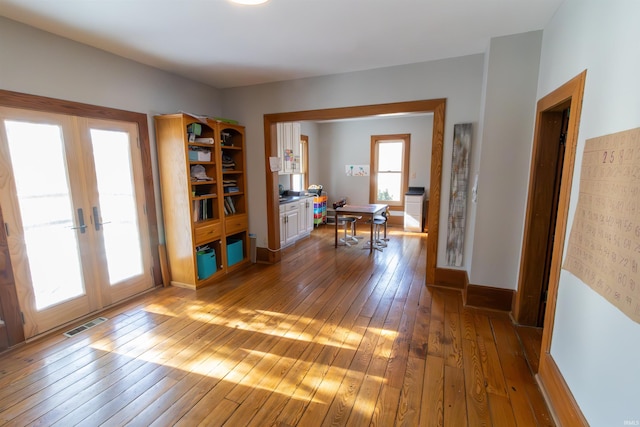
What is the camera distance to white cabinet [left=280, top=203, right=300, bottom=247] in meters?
5.04

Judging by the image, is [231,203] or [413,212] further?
[413,212]

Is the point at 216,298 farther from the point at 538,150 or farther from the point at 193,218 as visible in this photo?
the point at 538,150

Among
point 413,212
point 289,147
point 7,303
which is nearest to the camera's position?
point 7,303

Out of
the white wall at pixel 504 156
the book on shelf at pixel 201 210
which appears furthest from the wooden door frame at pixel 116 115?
the white wall at pixel 504 156

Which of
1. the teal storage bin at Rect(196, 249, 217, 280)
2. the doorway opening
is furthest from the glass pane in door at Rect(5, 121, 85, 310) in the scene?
the doorway opening

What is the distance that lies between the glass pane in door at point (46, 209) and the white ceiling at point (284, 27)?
3.04 feet

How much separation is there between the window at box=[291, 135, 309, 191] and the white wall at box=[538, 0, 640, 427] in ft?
17.8

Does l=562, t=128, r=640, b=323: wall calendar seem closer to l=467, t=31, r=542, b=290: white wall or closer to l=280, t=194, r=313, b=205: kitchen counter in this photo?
l=467, t=31, r=542, b=290: white wall

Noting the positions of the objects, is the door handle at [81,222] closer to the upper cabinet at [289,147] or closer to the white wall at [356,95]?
the white wall at [356,95]

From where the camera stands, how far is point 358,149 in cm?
737

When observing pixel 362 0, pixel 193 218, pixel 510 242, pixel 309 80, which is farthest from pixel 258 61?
pixel 510 242

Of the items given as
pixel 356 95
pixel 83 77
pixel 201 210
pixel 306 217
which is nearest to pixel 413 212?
pixel 306 217

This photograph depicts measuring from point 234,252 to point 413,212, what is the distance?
4192 mm

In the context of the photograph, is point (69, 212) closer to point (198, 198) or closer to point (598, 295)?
point (198, 198)
